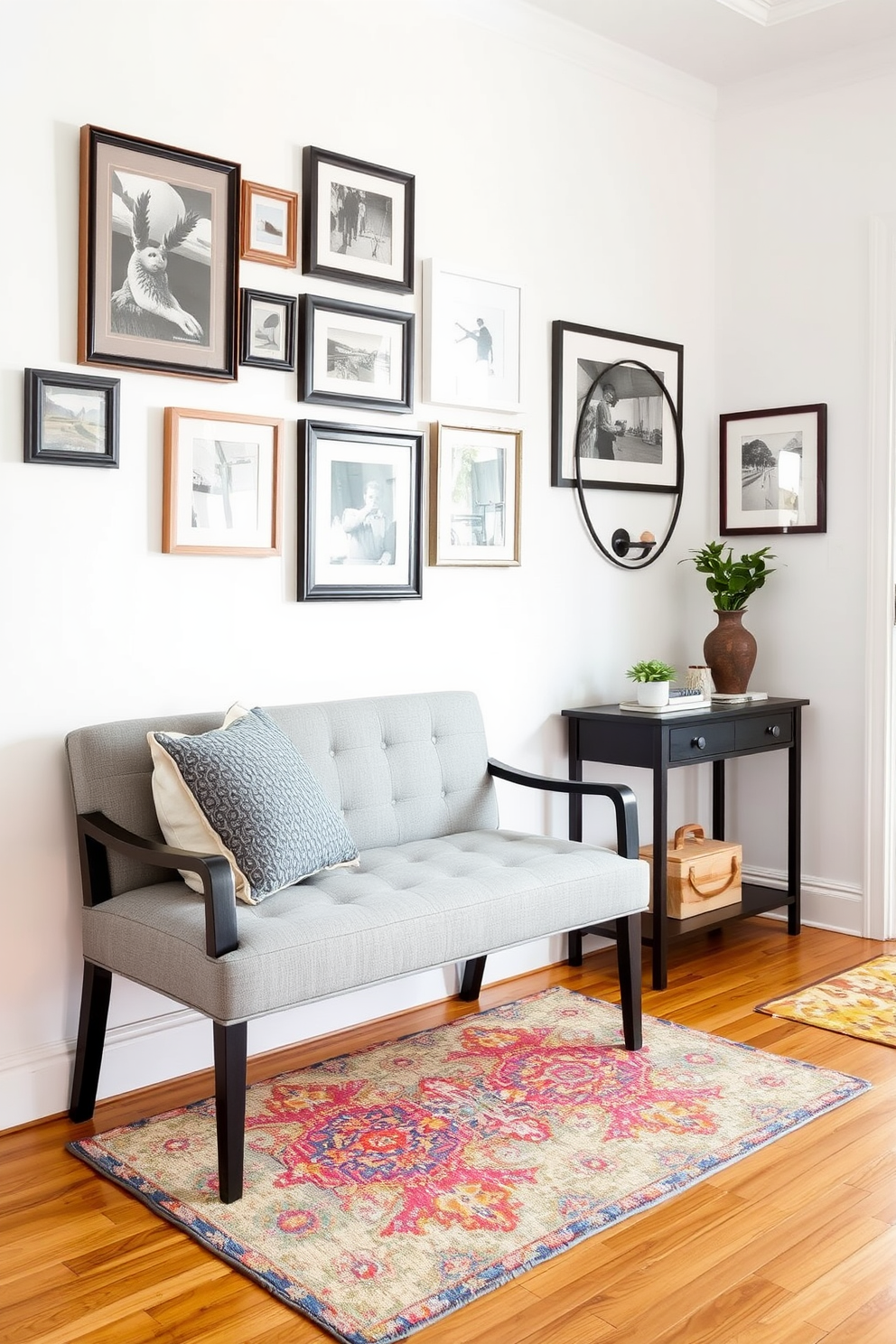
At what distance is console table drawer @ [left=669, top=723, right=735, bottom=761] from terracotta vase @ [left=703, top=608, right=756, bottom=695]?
28cm

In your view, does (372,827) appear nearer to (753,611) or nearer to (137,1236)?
(137,1236)

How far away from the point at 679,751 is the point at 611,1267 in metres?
1.79

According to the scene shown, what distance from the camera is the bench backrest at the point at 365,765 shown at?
262 cm

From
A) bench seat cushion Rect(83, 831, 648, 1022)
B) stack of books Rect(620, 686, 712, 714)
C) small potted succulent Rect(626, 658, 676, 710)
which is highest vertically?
small potted succulent Rect(626, 658, 676, 710)

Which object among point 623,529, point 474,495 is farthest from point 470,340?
point 623,529

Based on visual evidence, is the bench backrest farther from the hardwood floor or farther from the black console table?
the hardwood floor

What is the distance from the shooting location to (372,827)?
10.1 ft

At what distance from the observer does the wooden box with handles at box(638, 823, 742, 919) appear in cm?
377

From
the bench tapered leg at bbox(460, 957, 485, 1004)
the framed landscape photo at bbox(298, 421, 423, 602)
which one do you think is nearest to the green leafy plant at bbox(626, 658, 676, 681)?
the framed landscape photo at bbox(298, 421, 423, 602)

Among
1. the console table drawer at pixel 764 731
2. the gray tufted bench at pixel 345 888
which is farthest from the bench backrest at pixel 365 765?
the console table drawer at pixel 764 731

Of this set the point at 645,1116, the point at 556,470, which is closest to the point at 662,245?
the point at 556,470

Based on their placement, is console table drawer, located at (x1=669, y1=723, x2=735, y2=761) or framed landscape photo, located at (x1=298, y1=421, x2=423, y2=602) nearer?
framed landscape photo, located at (x1=298, y1=421, x2=423, y2=602)

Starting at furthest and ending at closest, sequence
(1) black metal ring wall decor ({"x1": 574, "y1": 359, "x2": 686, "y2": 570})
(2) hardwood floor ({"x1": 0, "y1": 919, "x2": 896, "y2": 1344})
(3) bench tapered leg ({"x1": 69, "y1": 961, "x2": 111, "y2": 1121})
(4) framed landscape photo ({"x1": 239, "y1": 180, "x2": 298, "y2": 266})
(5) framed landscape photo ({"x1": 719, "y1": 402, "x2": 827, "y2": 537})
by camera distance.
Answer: (5) framed landscape photo ({"x1": 719, "y1": 402, "x2": 827, "y2": 537}) < (1) black metal ring wall decor ({"x1": 574, "y1": 359, "x2": 686, "y2": 570}) < (4) framed landscape photo ({"x1": 239, "y1": 180, "x2": 298, "y2": 266}) < (3) bench tapered leg ({"x1": 69, "y1": 961, "x2": 111, "y2": 1121}) < (2) hardwood floor ({"x1": 0, "y1": 919, "x2": 896, "y2": 1344})

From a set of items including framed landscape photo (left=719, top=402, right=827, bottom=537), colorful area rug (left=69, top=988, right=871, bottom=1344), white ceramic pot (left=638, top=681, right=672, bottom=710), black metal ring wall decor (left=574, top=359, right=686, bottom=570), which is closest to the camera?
colorful area rug (left=69, top=988, right=871, bottom=1344)
